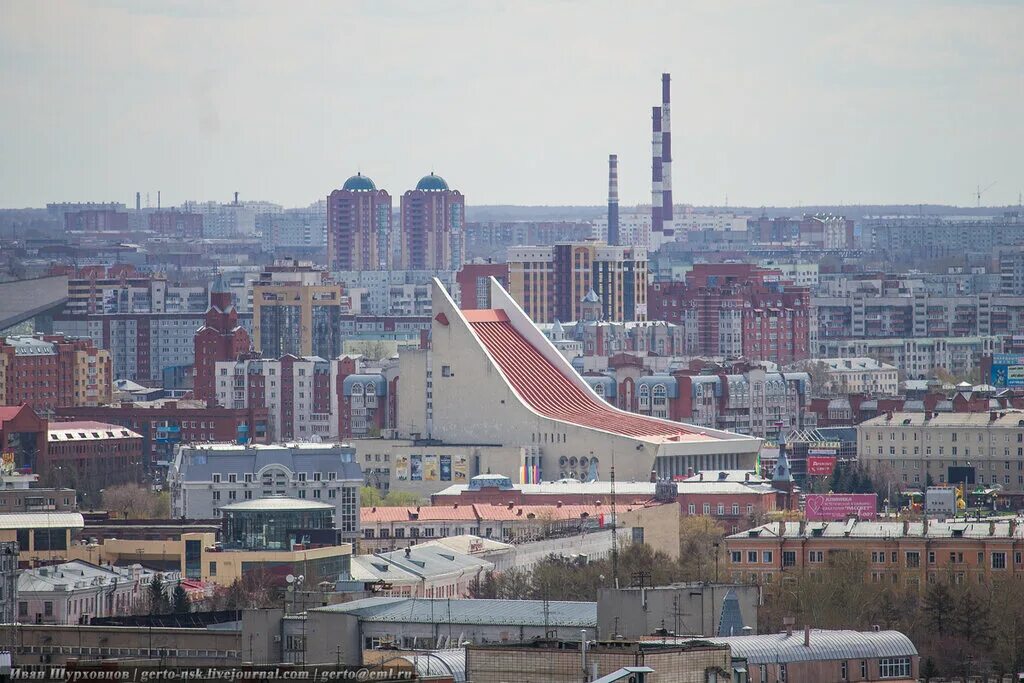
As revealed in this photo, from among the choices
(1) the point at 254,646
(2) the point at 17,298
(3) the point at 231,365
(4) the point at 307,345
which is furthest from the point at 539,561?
(2) the point at 17,298

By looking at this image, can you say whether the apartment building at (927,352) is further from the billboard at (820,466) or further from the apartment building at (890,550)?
the apartment building at (890,550)

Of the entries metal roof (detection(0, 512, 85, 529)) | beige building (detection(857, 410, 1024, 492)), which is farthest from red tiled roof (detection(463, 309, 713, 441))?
metal roof (detection(0, 512, 85, 529))

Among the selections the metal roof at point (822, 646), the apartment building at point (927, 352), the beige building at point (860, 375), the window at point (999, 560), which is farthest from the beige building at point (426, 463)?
the apartment building at point (927, 352)

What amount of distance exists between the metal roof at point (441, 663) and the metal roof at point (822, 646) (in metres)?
4.61

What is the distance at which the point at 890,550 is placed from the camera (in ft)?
197

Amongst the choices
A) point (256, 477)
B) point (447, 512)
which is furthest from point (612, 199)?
point (447, 512)

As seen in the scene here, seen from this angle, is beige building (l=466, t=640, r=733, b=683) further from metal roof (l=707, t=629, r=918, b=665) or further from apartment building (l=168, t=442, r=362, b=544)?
apartment building (l=168, t=442, r=362, b=544)

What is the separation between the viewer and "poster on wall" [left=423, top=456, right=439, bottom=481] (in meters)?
84.4

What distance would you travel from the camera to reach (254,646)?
35156 millimetres

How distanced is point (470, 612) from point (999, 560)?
22.5 metres

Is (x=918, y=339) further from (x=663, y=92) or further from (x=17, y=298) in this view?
(x=663, y=92)

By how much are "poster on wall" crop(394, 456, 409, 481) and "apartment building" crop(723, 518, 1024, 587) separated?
2289 centimetres

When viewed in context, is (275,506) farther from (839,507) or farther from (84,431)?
(84,431)

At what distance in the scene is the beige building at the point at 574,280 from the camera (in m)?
147
